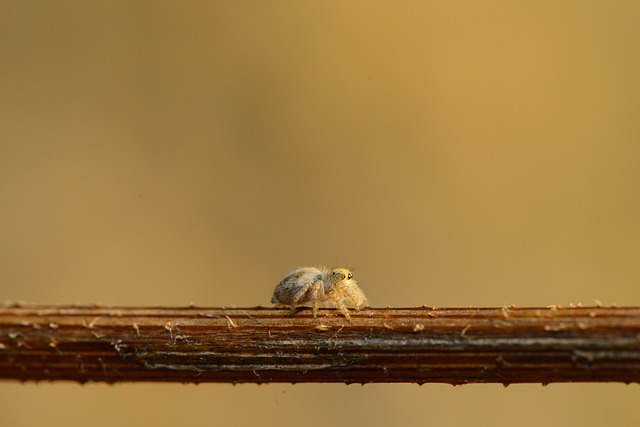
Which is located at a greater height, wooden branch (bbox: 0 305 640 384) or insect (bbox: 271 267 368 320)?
insect (bbox: 271 267 368 320)

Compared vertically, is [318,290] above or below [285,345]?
above

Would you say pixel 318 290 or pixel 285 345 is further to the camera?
pixel 318 290

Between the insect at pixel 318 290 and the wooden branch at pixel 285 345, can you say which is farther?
the insect at pixel 318 290

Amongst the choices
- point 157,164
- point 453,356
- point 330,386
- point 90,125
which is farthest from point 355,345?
point 90,125

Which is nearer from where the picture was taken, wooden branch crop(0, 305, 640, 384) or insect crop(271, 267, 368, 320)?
wooden branch crop(0, 305, 640, 384)

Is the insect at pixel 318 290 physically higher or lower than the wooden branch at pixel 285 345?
higher
